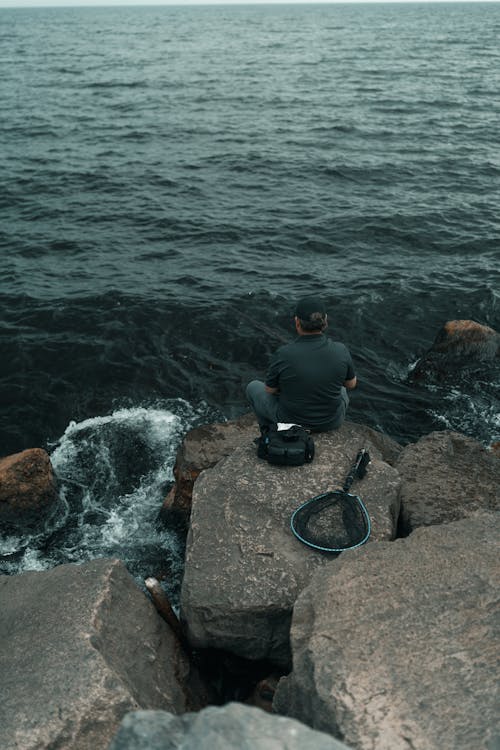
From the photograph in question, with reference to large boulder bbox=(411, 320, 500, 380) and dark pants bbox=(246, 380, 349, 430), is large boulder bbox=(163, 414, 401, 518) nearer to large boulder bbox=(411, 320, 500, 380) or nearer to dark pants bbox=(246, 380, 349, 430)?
dark pants bbox=(246, 380, 349, 430)

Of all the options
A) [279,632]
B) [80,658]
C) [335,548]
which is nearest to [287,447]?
[335,548]

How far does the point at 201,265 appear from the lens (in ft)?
56.9

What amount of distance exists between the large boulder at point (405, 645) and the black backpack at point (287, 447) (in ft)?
5.44

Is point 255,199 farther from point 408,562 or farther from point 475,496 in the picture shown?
point 408,562

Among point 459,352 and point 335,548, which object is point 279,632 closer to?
point 335,548

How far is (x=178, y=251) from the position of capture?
1797cm

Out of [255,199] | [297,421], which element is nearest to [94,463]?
[297,421]

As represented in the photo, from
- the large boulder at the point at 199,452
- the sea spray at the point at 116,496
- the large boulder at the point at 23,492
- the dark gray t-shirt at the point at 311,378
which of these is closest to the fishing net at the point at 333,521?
the dark gray t-shirt at the point at 311,378

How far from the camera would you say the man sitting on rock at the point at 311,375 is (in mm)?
7316

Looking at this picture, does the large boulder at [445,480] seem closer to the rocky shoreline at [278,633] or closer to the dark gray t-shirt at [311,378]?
the rocky shoreline at [278,633]

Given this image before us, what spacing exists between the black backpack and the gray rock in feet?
13.0

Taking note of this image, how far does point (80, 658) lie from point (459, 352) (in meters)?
9.85

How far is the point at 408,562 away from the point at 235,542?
1758 mm

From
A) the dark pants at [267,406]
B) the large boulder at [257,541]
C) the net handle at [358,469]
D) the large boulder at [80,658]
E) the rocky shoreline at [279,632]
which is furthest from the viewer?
the dark pants at [267,406]
